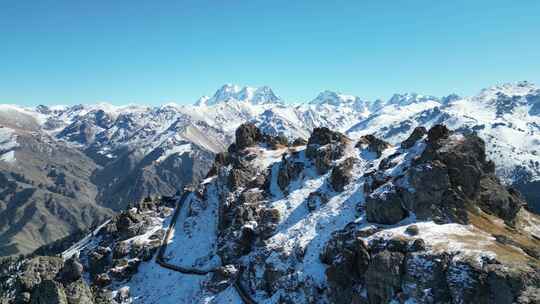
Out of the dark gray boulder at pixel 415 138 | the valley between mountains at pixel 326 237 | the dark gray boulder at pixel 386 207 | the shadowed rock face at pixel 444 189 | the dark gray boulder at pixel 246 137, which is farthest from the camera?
the dark gray boulder at pixel 246 137

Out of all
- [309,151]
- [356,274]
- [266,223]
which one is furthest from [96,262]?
[356,274]

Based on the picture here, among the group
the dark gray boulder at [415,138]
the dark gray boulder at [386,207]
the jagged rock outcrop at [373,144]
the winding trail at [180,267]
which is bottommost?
the winding trail at [180,267]

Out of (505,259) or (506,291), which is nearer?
(506,291)

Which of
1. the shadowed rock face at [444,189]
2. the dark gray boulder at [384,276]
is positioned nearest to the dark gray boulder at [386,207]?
the shadowed rock face at [444,189]

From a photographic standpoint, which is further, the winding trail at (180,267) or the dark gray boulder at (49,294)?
the winding trail at (180,267)

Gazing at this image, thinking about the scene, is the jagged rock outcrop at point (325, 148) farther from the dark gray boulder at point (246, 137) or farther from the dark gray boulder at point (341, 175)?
the dark gray boulder at point (246, 137)

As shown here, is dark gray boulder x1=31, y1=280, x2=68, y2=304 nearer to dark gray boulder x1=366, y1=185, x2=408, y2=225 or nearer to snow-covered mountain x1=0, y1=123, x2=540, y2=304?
snow-covered mountain x1=0, y1=123, x2=540, y2=304

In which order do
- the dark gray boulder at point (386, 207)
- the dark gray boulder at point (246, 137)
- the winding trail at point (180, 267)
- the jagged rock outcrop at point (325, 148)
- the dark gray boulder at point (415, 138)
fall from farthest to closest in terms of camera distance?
the dark gray boulder at point (246, 137) → the jagged rock outcrop at point (325, 148) → the dark gray boulder at point (415, 138) → the winding trail at point (180, 267) → the dark gray boulder at point (386, 207)

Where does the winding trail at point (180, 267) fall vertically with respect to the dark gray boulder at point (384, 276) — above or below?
below

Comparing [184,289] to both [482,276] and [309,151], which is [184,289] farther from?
[482,276]

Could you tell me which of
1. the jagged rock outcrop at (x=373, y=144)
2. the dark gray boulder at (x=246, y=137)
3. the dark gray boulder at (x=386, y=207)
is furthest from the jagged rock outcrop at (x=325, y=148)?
the dark gray boulder at (x=386, y=207)

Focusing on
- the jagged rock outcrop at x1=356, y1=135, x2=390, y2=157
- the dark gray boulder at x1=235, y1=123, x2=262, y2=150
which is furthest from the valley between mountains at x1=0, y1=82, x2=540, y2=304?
the dark gray boulder at x1=235, y1=123, x2=262, y2=150
